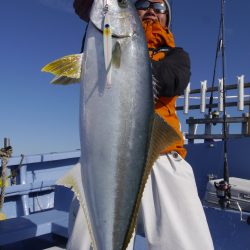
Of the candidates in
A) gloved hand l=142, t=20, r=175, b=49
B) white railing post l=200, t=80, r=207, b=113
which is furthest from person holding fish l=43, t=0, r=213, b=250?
white railing post l=200, t=80, r=207, b=113

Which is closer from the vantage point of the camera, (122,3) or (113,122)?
(113,122)

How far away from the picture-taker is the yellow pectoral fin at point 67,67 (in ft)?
6.09

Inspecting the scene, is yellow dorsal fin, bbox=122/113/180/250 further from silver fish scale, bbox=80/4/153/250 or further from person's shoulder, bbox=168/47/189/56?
person's shoulder, bbox=168/47/189/56

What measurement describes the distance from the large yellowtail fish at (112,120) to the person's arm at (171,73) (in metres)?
0.38

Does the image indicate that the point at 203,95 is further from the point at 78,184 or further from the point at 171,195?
the point at 78,184

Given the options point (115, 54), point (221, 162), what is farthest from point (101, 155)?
point (221, 162)

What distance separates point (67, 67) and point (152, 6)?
51.0 inches

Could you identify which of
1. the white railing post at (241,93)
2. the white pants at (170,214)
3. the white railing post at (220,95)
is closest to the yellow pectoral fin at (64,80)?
the white pants at (170,214)

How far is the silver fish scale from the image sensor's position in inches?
69.7

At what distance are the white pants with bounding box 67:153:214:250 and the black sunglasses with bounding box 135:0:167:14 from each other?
4.03 feet

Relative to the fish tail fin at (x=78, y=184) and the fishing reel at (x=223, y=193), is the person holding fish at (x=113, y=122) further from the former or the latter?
the fishing reel at (x=223, y=193)

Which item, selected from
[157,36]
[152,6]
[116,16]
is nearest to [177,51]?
[157,36]

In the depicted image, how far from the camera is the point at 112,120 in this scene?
1772 millimetres

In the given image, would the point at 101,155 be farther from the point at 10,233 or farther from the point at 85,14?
the point at 10,233
